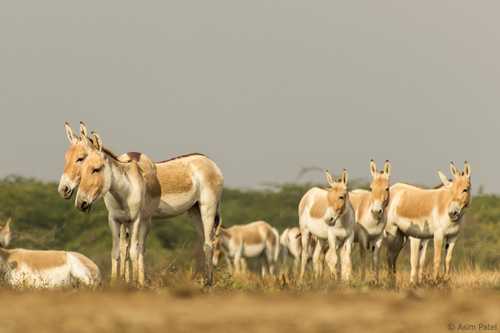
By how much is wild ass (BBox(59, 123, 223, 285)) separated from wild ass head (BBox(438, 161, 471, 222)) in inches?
169

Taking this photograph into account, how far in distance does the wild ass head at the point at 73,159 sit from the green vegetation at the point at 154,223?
17275 mm

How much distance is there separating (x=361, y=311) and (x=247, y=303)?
4.28 feet

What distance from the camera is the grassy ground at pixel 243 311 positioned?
9523 mm

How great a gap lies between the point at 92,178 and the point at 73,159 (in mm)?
360

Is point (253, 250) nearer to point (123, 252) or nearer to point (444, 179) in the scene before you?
point (444, 179)

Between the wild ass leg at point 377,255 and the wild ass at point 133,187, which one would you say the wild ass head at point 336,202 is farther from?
the wild ass at point 133,187

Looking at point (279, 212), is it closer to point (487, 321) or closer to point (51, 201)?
point (51, 201)

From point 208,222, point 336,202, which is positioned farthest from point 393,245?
point 208,222

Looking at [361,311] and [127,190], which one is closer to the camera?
[361,311]

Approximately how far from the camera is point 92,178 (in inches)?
587

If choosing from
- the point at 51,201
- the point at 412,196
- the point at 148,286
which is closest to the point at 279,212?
the point at 51,201

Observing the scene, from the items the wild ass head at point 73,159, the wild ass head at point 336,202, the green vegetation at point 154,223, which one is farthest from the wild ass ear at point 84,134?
the green vegetation at point 154,223

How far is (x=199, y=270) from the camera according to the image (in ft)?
57.9

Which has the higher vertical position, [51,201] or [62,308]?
[62,308]
